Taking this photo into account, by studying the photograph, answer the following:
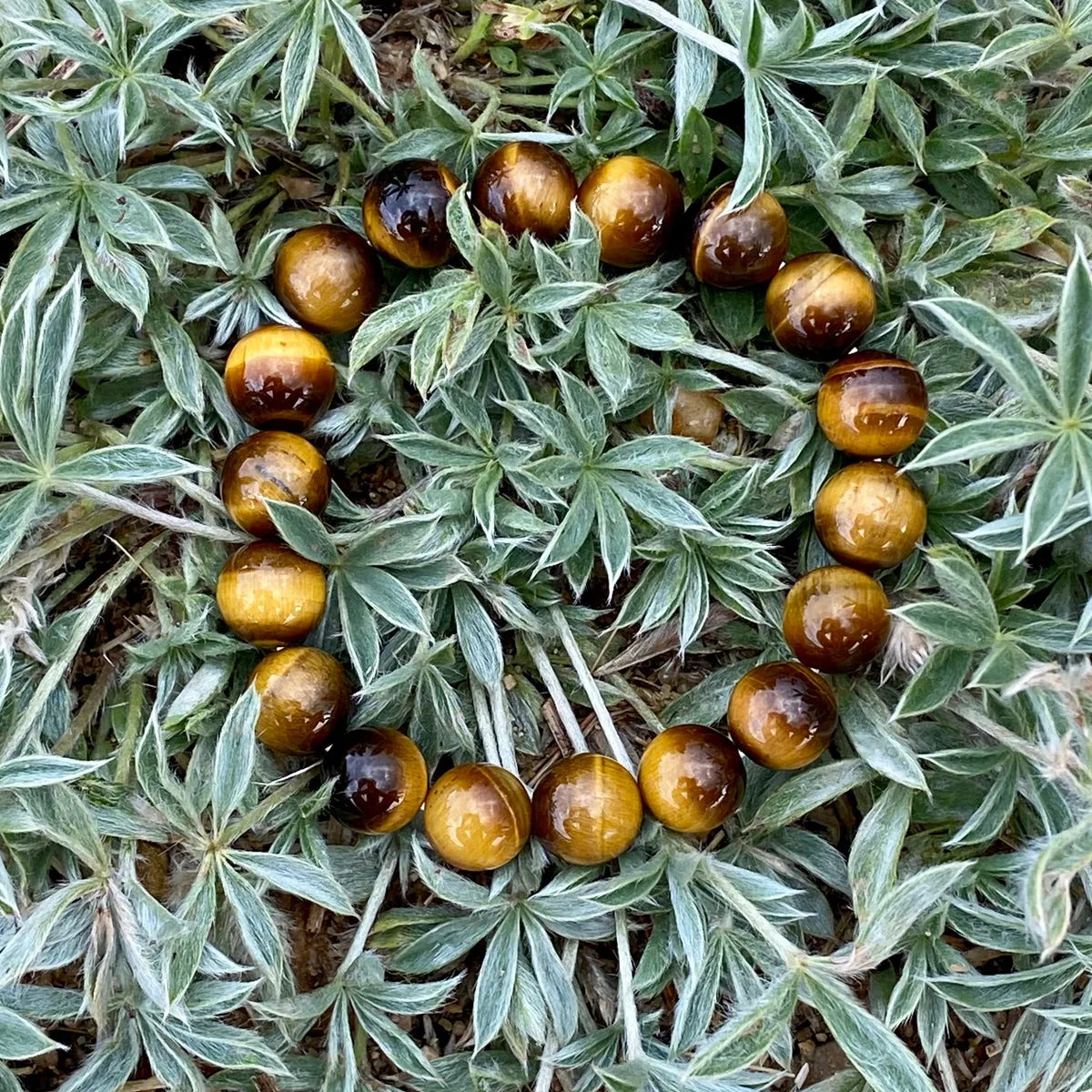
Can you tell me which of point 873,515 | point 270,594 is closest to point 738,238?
point 873,515

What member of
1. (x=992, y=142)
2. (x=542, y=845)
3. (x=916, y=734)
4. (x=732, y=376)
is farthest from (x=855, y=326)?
(x=542, y=845)

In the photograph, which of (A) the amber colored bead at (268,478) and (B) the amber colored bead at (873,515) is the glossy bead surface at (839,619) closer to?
(B) the amber colored bead at (873,515)

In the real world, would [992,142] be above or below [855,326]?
above

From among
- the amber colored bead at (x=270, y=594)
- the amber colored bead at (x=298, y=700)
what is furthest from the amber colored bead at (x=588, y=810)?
the amber colored bead at (x=270, y=594)

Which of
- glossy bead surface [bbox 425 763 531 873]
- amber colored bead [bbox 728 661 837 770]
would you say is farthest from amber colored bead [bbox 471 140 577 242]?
glossy bead surface [bbox 425 763 531 873]

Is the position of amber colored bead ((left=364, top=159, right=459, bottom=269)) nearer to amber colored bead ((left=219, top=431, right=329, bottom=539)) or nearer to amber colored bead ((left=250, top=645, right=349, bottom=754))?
amber colored bead ((left=219, top=431, right=329, bottom=539))

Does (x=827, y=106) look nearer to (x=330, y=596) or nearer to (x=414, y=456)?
(x=414, y=456)
